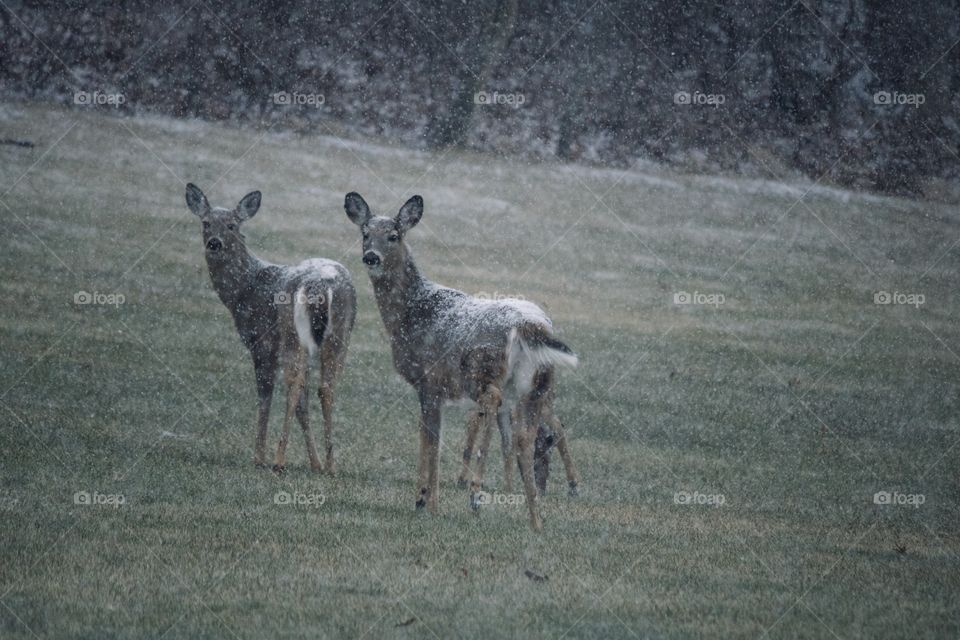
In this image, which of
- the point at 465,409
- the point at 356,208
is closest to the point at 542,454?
the point at 465,409

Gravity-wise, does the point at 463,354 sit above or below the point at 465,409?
above

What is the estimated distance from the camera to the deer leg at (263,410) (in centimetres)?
1244

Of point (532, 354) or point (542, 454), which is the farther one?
point (542, 454)

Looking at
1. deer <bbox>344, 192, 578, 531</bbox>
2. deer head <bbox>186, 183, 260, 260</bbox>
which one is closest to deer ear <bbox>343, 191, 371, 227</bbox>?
deer <bbox>344, 192, 578, 531</bbox>

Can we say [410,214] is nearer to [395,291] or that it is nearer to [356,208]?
[356,208]

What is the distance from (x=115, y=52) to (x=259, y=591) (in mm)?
26881

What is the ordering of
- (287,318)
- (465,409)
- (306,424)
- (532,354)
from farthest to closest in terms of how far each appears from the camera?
(287,318) < (306,424) < (465,409) < (532,354)

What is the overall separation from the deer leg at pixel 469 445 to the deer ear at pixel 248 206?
3437 millimetres

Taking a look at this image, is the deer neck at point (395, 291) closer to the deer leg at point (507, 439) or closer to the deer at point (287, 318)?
the deer at point (287, 318)

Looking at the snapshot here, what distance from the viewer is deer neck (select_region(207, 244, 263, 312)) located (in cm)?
1334

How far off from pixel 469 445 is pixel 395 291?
4.74 feet

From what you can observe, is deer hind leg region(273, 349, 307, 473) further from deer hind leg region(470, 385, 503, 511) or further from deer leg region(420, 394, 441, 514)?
deer hind leg region(470, 385, 503, 511)

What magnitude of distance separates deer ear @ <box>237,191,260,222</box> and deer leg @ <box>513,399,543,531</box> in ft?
14.5

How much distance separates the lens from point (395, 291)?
462 inches
